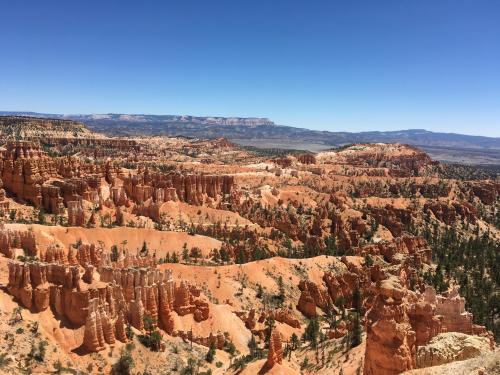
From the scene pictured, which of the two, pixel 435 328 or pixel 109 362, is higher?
pixel 435 328

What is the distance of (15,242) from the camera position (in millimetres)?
47375

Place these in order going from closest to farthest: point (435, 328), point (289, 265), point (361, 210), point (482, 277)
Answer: point (435, 328), point (289, 265), point (482, 277), point (361, 210)

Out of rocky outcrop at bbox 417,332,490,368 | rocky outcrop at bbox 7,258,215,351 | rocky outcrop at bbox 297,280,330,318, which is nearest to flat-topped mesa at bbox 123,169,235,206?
rocky outcrop at bbox 297,280,330,318

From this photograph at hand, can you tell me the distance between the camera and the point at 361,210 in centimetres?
10919

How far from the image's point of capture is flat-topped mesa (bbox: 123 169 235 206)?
9219cm

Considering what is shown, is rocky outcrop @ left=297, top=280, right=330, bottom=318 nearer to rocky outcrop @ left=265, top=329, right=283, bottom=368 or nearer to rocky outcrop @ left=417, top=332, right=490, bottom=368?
rocky outcrop @ left=265, top=329, right=283, bottom=368

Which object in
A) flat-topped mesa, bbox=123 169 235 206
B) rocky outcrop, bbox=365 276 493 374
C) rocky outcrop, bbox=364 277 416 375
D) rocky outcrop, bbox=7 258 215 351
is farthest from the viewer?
flat-topped mesa, bbox=123 169 235 206

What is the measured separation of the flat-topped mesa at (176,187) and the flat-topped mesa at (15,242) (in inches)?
1669

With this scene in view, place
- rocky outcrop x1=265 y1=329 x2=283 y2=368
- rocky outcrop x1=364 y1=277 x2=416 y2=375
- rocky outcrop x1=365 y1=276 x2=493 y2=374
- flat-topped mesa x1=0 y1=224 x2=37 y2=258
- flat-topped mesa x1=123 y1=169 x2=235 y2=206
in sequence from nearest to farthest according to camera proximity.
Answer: rocky outcrop x1=365 y1=276 x2=493 y2=374 < rocky outcrop x1=364 y1=277 x2=416 y2=375 < rocky outcrop x1=265 y1=329 x2=283 y2=368 < flat-topped mesa x1=0 y1=224 x2=37 y2=258 < flat-topped mesa x1=123 y1=169 x2=235 y2=206

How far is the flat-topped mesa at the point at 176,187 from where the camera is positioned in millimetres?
92188

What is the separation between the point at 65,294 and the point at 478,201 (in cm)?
13098

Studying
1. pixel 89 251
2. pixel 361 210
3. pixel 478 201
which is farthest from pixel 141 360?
pixel 478 201

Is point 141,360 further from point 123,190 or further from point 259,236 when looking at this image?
point 123,190

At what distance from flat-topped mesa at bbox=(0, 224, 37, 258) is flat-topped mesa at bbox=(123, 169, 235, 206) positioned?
4240 cm
